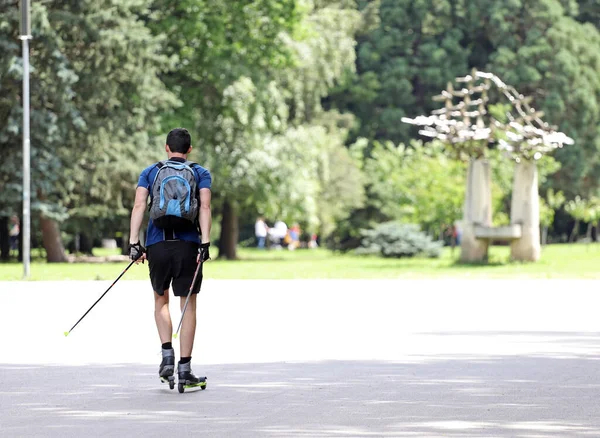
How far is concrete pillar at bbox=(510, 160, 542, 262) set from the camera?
40969 millimetres

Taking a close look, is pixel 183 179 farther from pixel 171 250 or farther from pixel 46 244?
pixel 46 244

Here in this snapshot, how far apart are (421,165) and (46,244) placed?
20118mm

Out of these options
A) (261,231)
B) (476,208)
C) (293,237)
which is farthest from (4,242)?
(293,237)

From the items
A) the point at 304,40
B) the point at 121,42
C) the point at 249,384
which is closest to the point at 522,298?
the point at 249,384

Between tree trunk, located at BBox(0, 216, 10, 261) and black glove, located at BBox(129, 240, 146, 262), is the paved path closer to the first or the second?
black glove, located at BBox(129, 240, 146, 262)

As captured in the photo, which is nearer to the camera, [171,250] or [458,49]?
[171,250]

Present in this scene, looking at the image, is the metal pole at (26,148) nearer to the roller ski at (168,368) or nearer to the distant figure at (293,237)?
the roller ski at (168,368)

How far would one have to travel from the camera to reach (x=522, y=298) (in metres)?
24.4

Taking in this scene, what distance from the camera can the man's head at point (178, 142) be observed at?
11.5 metres

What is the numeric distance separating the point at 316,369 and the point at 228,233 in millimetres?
43479

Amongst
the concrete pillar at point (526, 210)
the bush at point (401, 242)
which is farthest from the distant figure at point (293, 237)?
the concrete pillar at point (526, 210)

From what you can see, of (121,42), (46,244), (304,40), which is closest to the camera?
(121,42)

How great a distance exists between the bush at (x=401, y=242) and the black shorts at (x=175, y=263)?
38693mm

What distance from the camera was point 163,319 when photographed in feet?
37.7
